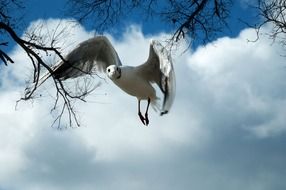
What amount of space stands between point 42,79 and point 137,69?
1007mm

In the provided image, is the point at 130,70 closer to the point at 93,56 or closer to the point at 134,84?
the point at 134,84

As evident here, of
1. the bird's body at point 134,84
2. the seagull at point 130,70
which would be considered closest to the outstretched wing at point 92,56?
the seagull at point 130,70

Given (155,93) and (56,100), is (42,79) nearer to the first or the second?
(56,100)

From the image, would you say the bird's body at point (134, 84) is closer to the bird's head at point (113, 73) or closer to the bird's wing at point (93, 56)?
the bird's head at point (113, 73)

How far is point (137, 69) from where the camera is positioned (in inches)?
255

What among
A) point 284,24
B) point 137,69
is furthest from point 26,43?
point 284,24

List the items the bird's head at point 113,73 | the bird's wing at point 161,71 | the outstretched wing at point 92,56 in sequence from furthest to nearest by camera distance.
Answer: the outstretched wing at point 92,56, the bird's head at point 113,73, the bird's wing at point 161,71

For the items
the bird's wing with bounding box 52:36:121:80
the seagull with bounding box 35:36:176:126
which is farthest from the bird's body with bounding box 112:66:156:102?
the bird's wing with bounding box 52:36:121:80

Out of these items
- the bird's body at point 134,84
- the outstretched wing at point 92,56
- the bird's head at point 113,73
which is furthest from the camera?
the outstretched wing at point 92,56

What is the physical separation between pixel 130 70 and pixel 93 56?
923mm

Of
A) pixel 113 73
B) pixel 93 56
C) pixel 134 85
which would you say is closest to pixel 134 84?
pixel 134 85

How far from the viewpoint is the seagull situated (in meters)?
5.90

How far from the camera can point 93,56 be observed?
7164mm

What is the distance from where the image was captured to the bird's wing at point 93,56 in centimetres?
696
